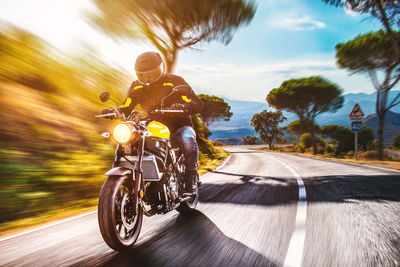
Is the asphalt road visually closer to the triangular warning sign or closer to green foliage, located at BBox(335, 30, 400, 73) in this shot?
the triangular warning sign

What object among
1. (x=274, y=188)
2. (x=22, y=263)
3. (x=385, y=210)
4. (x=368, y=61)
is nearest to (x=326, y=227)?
(x=385, y=210)

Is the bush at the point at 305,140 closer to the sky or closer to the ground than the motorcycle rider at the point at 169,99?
closer to the sky

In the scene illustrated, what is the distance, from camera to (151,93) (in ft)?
11.1

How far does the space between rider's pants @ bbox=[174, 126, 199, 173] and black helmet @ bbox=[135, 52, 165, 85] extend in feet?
2.58

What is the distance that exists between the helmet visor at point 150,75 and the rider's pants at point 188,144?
766mm

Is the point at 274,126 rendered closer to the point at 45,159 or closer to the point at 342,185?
the point at 342,185

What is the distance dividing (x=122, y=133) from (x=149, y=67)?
3.33ft

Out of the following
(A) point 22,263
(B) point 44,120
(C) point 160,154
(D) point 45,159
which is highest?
(B) point 44,120

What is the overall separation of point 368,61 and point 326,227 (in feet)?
61.9

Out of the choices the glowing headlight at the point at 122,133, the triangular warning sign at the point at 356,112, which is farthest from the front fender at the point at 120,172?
the triangular warning sign at the point at 356,112

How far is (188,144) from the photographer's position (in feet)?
11.4

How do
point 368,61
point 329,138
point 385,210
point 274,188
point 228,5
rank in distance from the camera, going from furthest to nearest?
point 329,138 → point 368,61 → point 228,5 → point 274,188 → point 385,210

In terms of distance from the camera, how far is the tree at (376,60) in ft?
52.6

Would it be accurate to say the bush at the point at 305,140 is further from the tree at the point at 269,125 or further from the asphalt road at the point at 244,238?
the asphalt road at the point at 244,238
